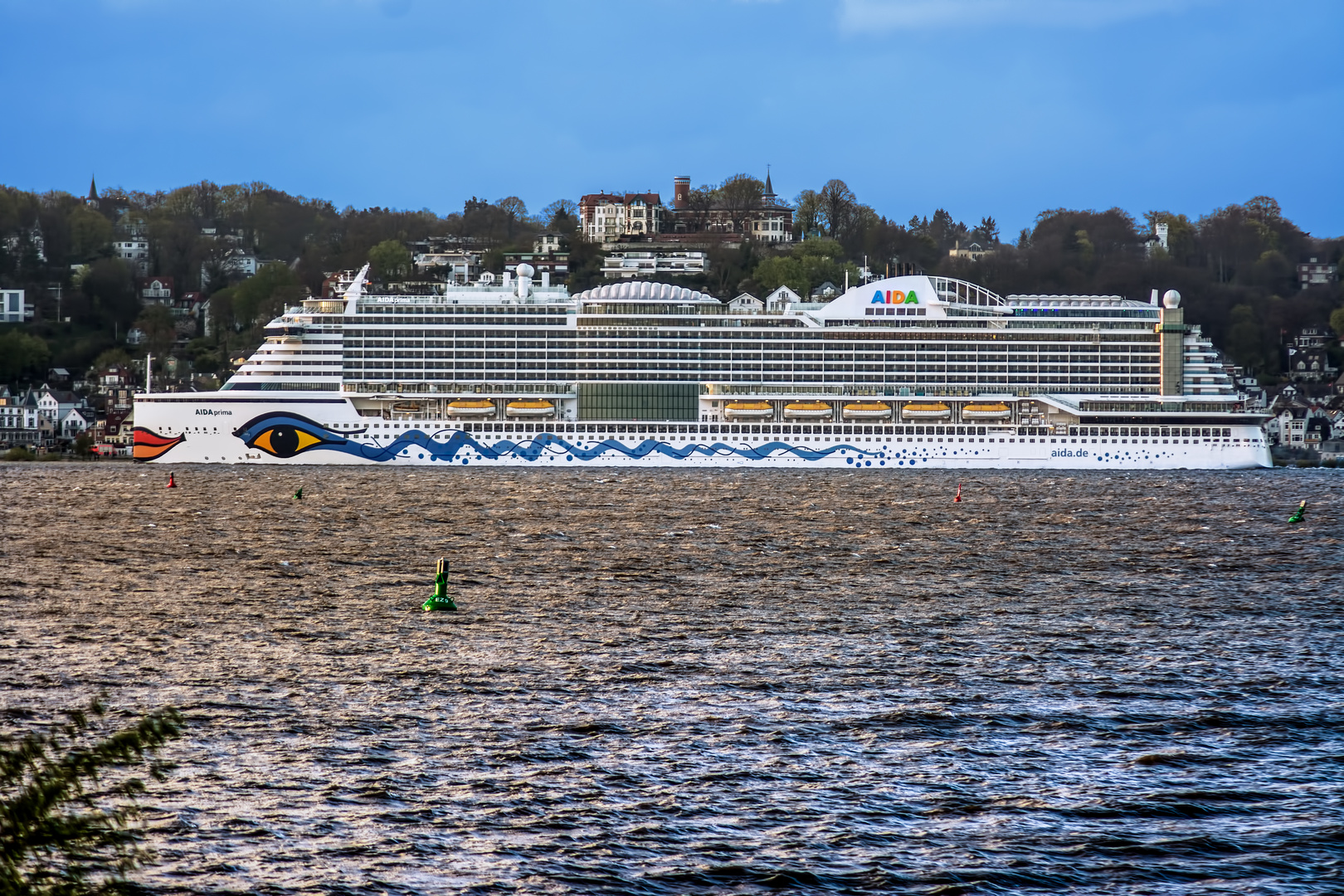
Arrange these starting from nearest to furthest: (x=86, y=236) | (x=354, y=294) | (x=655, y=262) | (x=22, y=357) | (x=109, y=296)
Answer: (x=354, y=294), (x=22, y=357), (x=655, y=262), (x=109, y=296), (x=86, y=236)

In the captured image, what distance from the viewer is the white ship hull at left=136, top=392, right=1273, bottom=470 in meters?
92.5

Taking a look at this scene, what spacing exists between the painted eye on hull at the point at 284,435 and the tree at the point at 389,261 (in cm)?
7584

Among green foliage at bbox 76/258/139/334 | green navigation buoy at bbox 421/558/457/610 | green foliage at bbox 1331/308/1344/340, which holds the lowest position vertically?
green navigation buoy at bbox 421/558/457/610

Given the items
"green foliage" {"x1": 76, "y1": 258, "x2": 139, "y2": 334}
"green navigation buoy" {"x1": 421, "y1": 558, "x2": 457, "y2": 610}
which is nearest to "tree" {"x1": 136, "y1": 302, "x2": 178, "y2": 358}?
"green foliage" {"x1": 76, "y1": 258, "x2": 139, "y2": 334}

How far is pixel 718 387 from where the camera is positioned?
9756cm

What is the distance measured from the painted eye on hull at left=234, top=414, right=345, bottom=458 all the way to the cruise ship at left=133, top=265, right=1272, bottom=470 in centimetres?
9

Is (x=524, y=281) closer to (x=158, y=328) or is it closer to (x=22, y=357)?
(x=22, y=357)

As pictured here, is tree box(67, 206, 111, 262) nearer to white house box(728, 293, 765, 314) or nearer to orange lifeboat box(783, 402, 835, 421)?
white house box(728, 293, 765, 314)

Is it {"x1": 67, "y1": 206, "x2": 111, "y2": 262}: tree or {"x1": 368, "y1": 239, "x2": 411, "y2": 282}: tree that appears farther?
{"x1": 67, "y1": 206, "x2": 111, "y2": 262}: tree

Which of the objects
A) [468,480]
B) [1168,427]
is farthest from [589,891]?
[1168,427]

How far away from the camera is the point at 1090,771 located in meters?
16.4

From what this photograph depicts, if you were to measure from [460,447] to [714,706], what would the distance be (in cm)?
7501

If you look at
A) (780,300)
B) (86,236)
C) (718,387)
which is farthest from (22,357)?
(718,387)

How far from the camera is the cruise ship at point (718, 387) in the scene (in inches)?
3661
